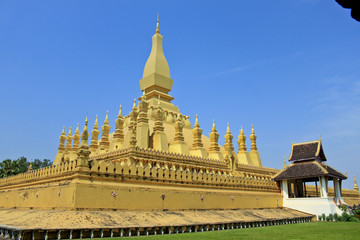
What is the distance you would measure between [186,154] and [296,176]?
9370mm

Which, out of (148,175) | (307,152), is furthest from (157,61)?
(148,175)

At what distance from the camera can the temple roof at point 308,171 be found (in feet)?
83.4

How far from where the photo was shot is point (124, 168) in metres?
15.8

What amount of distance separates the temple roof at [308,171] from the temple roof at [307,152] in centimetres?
49

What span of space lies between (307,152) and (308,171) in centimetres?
246

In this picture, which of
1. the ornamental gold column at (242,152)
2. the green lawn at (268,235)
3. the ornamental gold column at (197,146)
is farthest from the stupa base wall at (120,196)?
the ornamental gold column at (242,152)

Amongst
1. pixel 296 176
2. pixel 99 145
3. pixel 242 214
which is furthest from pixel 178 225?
pixel 99 145

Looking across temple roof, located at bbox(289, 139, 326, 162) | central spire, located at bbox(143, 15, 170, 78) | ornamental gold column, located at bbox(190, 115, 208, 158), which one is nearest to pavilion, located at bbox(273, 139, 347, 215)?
temple roof, located at bbox(289, 139, 326, 162)

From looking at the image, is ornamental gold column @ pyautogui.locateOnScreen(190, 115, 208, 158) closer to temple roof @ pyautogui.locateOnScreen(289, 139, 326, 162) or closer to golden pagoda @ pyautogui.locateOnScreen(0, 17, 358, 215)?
golden pagoda @ pyautogui.locateOnScreen(0, 17, 358, 215)

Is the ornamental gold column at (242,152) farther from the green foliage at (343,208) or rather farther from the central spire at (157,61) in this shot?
the central spire at (157,61)

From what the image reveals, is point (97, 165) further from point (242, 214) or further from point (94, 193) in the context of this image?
point (242, 214)

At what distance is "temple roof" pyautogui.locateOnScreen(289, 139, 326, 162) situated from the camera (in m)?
27.5

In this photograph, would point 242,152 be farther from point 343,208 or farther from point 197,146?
point 343,208

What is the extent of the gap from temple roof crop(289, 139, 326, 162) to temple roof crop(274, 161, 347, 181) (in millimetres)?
488
